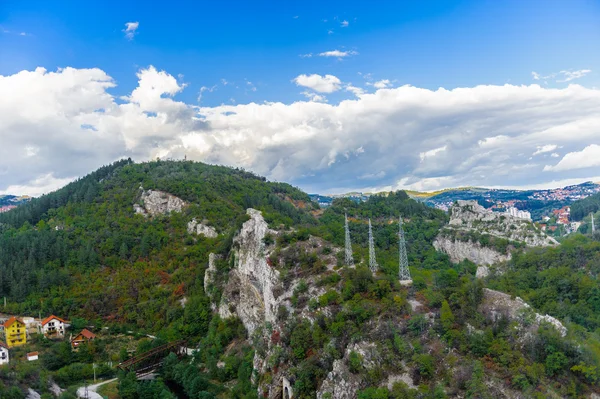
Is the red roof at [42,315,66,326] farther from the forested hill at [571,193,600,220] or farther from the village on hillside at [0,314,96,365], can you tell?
the forested hill at [571,193,600,220]

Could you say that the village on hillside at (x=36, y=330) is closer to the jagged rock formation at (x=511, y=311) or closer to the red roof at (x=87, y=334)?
the red roof at (x=87, y=334)

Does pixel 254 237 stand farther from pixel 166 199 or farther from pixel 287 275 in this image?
pixel 166 199

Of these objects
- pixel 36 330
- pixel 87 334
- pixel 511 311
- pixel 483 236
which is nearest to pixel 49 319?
pixel 36 330

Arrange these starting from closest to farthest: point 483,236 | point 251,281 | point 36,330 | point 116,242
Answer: point 36,330 → point 251,281 → point 116,242 → point 483,236

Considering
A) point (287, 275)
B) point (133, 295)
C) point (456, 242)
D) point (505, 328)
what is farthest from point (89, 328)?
point (456, 242)

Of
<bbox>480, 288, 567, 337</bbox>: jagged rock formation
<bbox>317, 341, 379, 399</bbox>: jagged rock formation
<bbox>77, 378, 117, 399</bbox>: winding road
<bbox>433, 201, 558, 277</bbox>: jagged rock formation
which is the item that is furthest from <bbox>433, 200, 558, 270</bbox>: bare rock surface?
<bbox>77, 378, 117, 399</bbox>: winding road

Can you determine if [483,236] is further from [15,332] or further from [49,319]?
[15,332]
